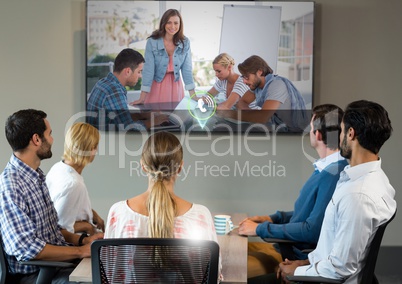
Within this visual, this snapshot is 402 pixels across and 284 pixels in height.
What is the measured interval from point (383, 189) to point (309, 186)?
0.74 meters

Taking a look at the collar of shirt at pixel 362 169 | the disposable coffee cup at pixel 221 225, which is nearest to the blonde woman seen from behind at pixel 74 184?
the disposable coffee cup at pixel 221 225

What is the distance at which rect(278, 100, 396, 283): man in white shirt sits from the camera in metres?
2.48

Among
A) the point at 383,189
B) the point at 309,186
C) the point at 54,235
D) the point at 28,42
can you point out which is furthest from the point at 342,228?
the point at 28,42

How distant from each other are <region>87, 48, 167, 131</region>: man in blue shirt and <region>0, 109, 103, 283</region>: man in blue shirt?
1.47 m

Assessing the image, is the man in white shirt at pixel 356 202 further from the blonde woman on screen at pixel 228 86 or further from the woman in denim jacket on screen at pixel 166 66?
the woman in denim jacket on screen at pixel 166 66

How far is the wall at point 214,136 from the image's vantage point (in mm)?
4539

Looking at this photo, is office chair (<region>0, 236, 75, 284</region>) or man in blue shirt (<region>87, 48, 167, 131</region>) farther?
man in blue shirt (<region>87, 48, 167, 131</region>)

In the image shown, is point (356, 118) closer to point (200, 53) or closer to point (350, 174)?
point (350, 174)

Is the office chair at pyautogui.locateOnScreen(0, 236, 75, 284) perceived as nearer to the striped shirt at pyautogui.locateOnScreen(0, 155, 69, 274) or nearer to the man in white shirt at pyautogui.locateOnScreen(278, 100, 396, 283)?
the striped shirt at pyautogui.locateOnScreen(0, 155, 69, 274)

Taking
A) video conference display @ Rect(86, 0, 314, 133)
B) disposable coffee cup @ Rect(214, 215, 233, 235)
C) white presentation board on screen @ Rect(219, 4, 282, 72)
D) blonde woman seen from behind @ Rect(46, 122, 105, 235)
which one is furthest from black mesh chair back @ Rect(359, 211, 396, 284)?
white presentation board on screen @ Rect(219, 4, 282, 72)

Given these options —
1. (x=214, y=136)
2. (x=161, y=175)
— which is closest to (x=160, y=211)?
(x=161, y=175)

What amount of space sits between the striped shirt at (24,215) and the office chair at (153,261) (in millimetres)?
733

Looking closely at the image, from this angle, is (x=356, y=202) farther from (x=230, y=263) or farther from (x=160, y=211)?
(x=160, y=211)

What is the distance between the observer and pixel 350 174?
265 cm
